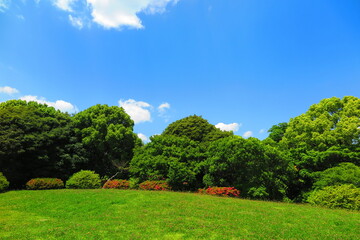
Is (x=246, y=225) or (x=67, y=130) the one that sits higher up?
(x=67, y=130)

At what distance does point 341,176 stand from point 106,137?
22191mm

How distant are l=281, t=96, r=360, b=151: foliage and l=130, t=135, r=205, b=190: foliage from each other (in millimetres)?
9711

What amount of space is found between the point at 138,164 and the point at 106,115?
31.3 feet

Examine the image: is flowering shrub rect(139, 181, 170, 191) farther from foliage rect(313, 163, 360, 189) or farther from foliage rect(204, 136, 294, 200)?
foliage rect(313, 163, 360, 189)

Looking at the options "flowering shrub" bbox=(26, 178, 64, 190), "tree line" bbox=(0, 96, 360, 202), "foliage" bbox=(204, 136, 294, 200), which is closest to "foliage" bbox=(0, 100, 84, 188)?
"tree line" bbox=(0, 96, 360, 202)

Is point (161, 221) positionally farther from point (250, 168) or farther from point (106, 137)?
point (106, 137)

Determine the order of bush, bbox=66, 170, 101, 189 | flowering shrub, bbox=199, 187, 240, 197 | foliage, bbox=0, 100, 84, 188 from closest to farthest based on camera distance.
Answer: flowering shrub, bbox=199, 187, 240, 197 < foliage, bbox=0, 100, 84, 188 < bush, bbox=66, 170, 101, 189

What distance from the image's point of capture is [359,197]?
13.3 meters

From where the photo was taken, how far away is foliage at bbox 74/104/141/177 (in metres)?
26.4

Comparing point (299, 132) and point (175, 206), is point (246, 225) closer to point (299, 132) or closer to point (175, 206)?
point (175, 206)

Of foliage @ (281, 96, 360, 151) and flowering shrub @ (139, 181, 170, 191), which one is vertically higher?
foliage @ (281, 96, 360, 151)

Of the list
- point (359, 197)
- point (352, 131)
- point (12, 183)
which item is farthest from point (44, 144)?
point (352, 131)

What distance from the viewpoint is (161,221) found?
9.20m

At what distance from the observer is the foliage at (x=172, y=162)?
2044cm
